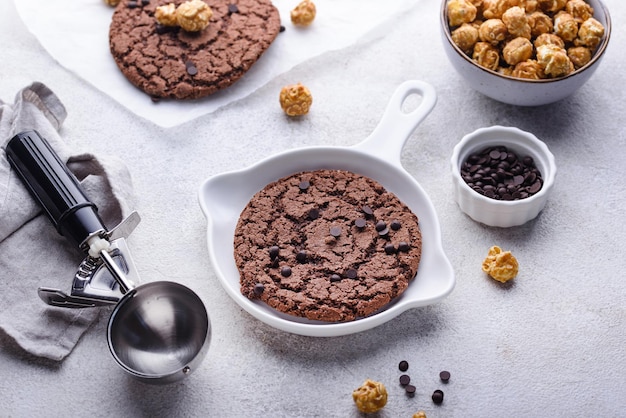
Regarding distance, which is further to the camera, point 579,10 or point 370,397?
point 579,10

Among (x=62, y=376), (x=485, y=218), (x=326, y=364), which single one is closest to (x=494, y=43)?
(x=485, y=218)

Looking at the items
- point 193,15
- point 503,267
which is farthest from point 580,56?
point 193,15

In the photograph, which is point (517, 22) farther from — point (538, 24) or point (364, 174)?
point (364, 174)

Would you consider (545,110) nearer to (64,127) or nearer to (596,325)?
(596,325)

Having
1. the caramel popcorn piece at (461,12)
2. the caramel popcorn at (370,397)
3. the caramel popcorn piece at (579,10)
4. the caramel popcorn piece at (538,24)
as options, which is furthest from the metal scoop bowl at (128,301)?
the caramel popcorn piece at (579,10)

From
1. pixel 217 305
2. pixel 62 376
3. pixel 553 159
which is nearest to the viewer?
pixel 62 376

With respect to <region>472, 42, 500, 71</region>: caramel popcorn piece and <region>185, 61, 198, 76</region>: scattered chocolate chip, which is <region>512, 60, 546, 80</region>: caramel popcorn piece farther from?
<region>185, 61, 198, 76</region>: scattered chocolate chip

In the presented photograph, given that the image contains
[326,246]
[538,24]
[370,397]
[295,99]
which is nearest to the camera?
[370,397]

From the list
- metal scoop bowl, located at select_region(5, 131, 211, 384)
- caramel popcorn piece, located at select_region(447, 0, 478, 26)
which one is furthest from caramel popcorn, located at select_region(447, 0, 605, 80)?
metal scoop bowl, located at select_region(5, 131, 211, 384)
